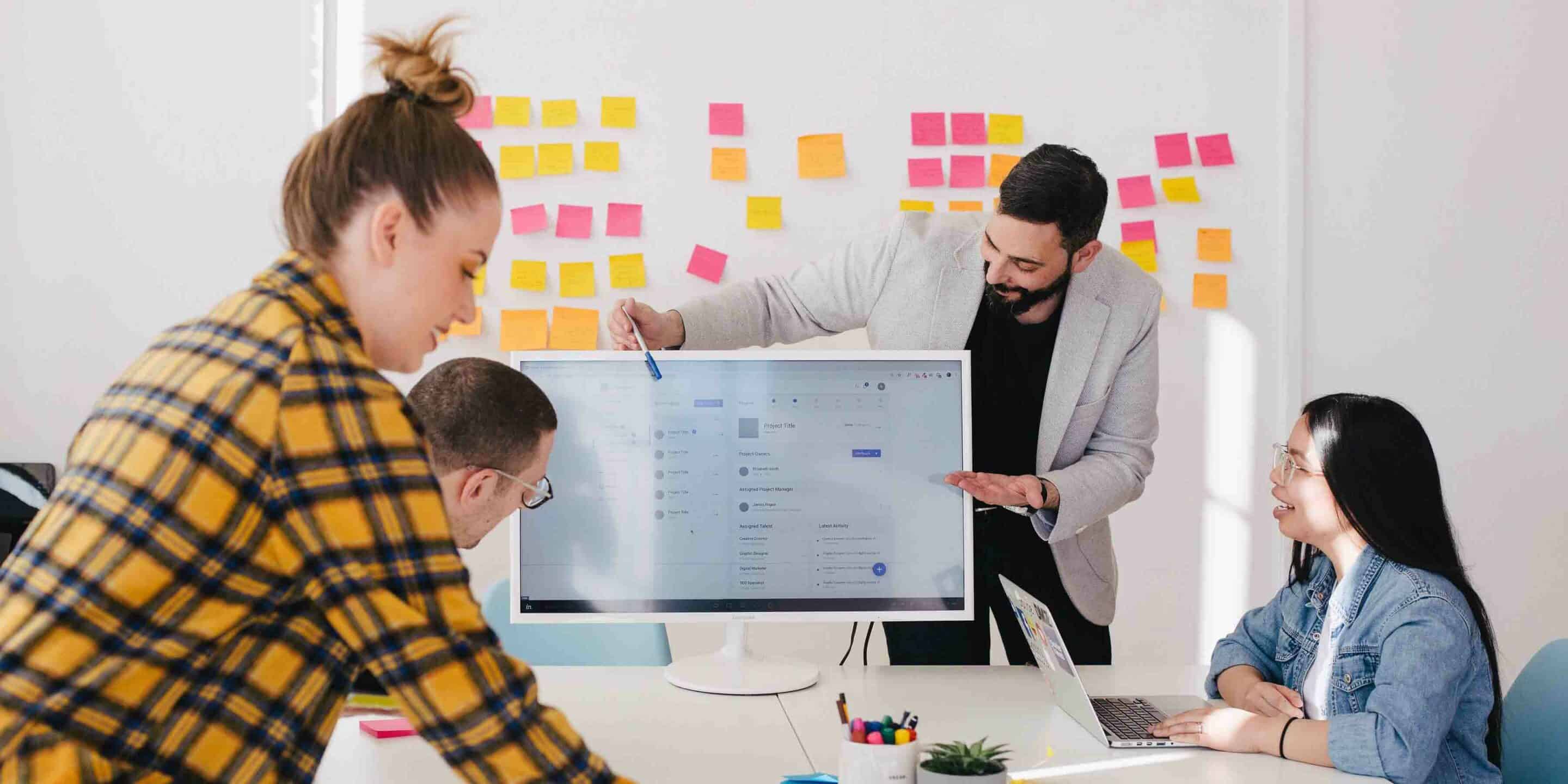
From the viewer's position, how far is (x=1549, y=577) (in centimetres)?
311

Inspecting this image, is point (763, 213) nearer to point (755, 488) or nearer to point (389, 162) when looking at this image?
point (755, 488)

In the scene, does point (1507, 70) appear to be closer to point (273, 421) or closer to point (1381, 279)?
point (1381, 279)

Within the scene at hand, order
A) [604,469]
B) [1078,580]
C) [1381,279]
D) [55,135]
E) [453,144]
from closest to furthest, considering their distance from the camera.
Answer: [453,144] → [604,469] → [1078,580] → [55,135] → [1381,279]

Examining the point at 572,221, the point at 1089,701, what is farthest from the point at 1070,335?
the point at 572,221

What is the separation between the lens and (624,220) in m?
2.97

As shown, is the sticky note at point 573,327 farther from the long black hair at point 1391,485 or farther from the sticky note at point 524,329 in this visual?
the long black hair at point 1391,485

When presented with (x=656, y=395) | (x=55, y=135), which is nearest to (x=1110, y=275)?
(x=656, y=395)

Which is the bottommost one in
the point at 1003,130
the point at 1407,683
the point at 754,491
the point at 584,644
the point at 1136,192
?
the point at 584,644

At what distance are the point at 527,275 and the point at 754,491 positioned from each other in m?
1.31

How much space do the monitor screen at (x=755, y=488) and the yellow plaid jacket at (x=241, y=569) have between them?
86 cm

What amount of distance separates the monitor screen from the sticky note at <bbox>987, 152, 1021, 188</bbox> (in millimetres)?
1272

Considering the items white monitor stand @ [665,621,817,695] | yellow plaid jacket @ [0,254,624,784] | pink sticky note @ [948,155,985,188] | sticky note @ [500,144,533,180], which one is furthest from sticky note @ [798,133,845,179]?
yellow plaid jacket @ [0,254,624,784]

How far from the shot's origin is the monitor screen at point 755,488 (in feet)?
5.91

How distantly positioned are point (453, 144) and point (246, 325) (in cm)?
21
